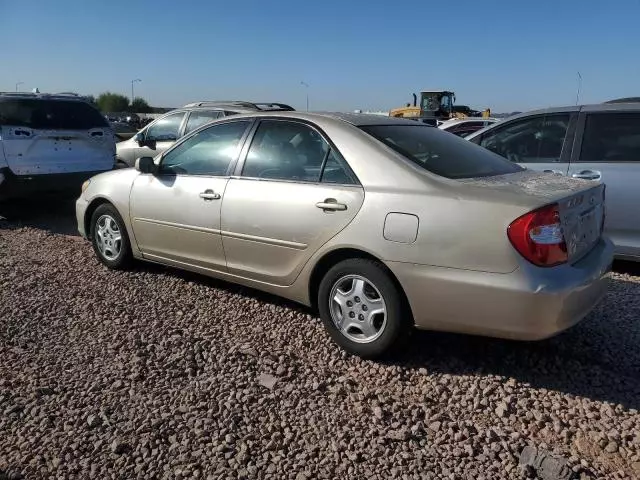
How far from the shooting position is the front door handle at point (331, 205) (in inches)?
142

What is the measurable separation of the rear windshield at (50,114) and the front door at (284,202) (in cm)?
485

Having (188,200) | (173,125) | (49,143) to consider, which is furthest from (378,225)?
(173,125)

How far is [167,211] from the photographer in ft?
15.6

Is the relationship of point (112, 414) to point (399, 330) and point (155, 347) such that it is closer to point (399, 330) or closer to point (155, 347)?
point (155, 347)

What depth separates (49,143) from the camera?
25.7 ft

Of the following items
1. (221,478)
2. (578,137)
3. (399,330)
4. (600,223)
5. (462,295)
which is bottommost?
(221,478)

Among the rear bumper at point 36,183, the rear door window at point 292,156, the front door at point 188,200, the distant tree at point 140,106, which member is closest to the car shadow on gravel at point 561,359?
the rear door window at point 292,156

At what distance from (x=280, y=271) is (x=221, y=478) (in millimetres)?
1722

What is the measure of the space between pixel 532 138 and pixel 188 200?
359 cm

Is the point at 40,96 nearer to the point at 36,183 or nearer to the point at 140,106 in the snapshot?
the point at 36,183

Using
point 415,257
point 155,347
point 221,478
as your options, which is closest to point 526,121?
point 415,257

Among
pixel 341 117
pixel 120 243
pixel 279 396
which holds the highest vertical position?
pixel 341 117

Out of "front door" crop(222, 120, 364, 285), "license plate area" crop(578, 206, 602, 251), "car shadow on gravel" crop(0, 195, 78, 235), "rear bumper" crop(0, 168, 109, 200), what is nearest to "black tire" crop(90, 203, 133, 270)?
"front door" crop(222, 120, 364, 285)

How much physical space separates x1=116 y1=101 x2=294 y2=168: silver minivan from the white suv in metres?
1.42
